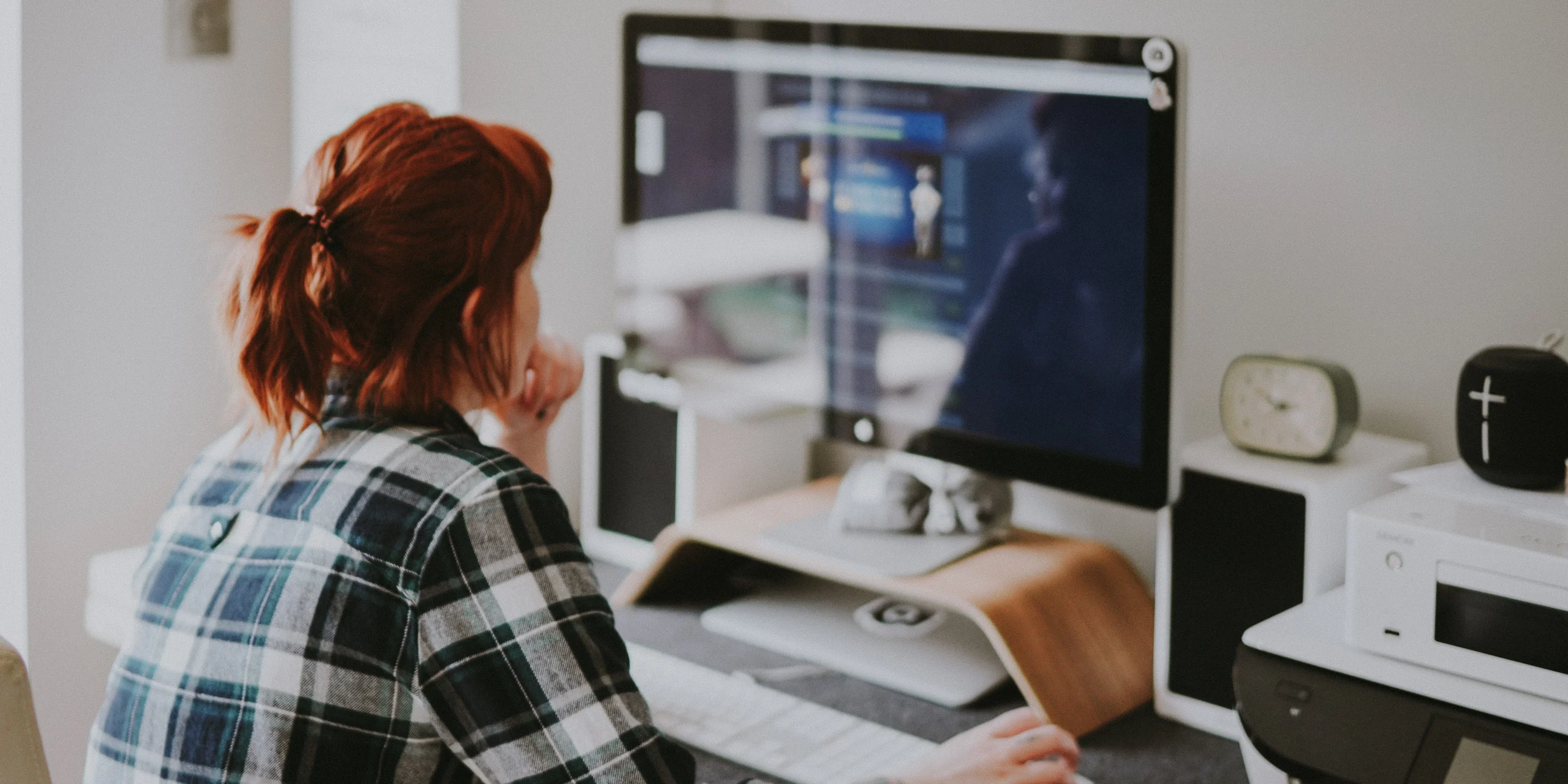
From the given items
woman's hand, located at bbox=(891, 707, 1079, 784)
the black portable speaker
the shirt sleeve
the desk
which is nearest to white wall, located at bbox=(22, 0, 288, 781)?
the desk

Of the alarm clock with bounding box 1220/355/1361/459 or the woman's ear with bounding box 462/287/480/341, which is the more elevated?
the woman's ear with bounding box 462/287/480/341

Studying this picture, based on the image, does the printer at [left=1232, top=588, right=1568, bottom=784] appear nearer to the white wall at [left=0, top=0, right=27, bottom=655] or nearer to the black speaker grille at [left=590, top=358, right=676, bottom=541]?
the black speaker grille at [left=590, top=358, right=676, bottom=541]

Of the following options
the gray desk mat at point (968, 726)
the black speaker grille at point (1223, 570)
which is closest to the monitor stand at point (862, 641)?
the gray desk mat at point (968, 726)

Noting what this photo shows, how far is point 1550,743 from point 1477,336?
527 mm

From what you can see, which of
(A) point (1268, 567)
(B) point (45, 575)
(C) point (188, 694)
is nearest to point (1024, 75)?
(A) point (1268, 567)

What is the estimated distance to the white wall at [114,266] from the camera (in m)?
1.82

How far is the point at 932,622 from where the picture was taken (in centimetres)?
172

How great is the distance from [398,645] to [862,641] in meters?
0.74

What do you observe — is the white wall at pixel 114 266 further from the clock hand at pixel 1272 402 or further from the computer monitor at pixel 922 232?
the clock hand at pixel 1272 402

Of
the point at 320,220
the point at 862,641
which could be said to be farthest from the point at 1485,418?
the point at 320,220

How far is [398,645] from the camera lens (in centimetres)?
101

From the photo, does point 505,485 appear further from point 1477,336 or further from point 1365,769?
point 1477,336

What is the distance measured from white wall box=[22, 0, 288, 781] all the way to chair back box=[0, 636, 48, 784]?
1025mm

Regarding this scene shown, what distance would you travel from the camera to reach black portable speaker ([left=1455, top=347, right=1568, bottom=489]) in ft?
4.28
